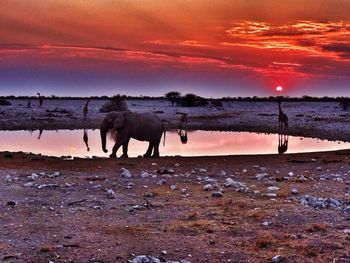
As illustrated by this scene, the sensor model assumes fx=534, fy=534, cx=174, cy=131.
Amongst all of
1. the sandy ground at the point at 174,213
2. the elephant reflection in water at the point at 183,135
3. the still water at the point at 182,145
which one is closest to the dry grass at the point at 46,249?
the sandy ground at the point at 174,213

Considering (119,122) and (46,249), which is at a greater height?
(119,122)

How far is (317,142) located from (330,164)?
17.9 meters

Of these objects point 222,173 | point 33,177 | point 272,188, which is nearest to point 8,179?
point 33,177

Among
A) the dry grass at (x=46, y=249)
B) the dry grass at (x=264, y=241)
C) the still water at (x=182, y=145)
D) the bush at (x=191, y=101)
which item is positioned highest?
the bush at (x=191, y=101)

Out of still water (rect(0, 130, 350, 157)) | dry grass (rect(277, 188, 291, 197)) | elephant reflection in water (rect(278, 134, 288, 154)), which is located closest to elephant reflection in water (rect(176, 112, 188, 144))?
still water (rect(0, 130, 350, 157))

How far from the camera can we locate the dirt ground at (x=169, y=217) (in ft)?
27.5

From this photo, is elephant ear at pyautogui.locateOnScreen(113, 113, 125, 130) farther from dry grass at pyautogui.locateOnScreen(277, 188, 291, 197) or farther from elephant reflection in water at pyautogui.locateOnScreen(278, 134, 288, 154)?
dry grass at pyautogui.locateOnScreen(277, 188, 291, 197)

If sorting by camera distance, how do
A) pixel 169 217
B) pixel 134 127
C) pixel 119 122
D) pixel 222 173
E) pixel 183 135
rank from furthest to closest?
1. pixel 183 135
2. pixel 134 127
3. pixel 119 122
4. pixel 222 173
5. pixel 169 217

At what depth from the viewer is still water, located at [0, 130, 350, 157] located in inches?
1208

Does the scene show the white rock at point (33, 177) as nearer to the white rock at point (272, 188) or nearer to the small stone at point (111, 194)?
the small stone at point (111, 194)

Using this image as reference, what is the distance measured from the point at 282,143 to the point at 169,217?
27723mm

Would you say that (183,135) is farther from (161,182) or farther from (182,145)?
(161,182)

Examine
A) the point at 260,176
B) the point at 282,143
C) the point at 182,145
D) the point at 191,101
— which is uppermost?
the point at 191,101

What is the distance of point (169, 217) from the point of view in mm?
10539
